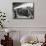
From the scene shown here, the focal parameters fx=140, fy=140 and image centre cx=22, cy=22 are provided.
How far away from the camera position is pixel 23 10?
14.4 feet

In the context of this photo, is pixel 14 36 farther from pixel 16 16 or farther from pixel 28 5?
pixel 28 5

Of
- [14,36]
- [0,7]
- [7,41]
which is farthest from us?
[0,7]

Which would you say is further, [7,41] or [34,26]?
[34,26]

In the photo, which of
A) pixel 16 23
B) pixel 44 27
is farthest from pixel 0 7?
pixel 44 27

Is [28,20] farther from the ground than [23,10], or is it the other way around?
[23,10]

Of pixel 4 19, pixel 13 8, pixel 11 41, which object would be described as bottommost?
pixel 11 41

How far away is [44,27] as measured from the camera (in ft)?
14.3

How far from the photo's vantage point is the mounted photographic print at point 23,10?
4363 mm

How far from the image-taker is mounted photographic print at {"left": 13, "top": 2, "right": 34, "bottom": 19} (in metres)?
4.36

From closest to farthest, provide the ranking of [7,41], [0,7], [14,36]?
[7,41], [14,36], [0,7]

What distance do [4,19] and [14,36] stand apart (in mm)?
582

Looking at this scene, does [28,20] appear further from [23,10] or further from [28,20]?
[23,10]

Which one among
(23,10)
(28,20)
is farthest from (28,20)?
(23,10)

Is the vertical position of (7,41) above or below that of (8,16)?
below
